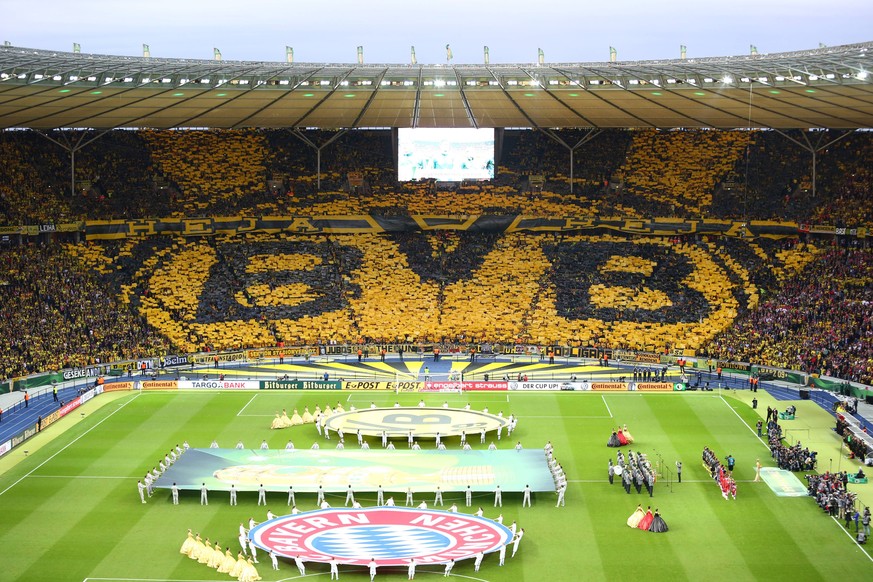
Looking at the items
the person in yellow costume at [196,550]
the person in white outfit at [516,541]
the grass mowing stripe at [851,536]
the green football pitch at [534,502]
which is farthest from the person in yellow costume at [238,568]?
the grass mowing stripe at [851,536]

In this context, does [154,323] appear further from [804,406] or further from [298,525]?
[804,406]

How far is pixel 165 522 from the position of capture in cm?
4106

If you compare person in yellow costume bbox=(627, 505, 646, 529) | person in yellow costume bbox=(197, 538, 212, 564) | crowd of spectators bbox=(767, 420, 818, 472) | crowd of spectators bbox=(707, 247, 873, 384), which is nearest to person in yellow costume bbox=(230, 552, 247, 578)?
person in yellow costume bbox=(197, 538, 212, 564)

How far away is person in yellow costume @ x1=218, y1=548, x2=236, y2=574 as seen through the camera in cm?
3628

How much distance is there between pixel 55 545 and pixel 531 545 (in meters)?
16.1

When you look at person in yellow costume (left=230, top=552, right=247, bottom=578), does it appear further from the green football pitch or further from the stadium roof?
the stadium roof

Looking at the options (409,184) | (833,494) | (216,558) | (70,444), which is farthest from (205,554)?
(409,184)

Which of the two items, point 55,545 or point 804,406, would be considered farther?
point 804,406

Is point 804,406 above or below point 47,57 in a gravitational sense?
below

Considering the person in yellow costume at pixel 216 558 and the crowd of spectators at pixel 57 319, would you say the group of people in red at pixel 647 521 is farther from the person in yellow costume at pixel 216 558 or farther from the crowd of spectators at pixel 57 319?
the crowd of spectators at pixel 57 319

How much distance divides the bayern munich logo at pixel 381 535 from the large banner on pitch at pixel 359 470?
2942 millimetres

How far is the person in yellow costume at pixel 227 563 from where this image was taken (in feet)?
119

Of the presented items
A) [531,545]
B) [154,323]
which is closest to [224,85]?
[154,323]

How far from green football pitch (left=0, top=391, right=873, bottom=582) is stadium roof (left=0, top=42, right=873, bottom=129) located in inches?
616
